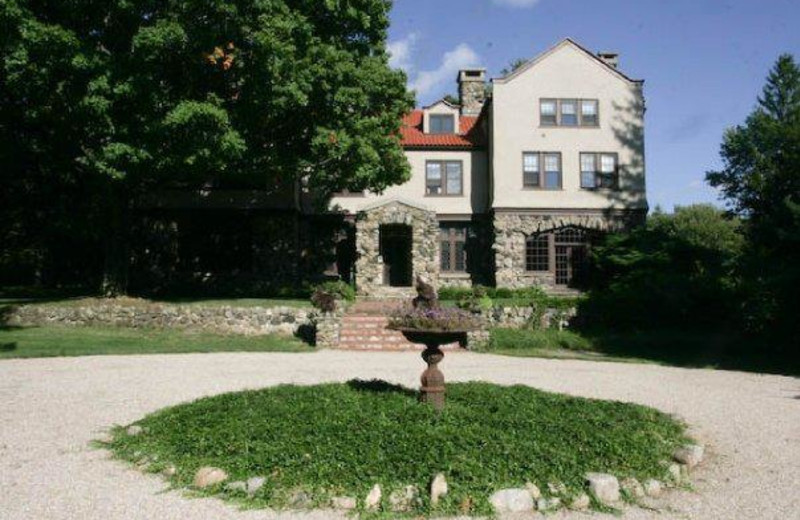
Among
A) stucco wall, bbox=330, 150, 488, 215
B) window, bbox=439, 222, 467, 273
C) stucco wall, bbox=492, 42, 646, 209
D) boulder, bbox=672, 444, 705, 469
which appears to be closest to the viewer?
boulder, bbox=672, 444, 705, 469

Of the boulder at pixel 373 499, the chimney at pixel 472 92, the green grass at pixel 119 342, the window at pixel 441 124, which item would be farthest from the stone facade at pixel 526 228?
the boulder at pixel 373 499

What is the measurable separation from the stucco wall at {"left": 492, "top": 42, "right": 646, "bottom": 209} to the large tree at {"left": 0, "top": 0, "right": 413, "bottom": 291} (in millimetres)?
6889

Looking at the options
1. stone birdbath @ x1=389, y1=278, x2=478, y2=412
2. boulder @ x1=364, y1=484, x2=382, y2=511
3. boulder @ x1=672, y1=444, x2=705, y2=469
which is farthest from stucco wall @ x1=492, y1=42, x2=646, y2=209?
boulder @ x1=364, y1=484, x2=382, y2=511

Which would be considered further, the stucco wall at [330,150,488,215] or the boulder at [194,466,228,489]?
the stucco wall at [330,150,488,215]

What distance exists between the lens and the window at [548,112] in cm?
2939

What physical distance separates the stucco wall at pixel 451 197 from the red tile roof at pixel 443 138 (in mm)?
386

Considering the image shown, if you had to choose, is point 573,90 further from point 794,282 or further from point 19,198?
point 19,198

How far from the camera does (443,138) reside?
31000 millimetres

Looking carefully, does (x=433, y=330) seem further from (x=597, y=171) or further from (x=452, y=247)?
(x=597, y=171)

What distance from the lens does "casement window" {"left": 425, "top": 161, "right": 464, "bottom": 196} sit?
3069 centimetres

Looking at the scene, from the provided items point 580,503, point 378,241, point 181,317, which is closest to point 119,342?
point 181,317

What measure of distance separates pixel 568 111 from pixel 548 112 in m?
0.95

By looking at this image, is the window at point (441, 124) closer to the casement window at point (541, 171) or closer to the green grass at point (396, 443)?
the casement window at point (541, 171)

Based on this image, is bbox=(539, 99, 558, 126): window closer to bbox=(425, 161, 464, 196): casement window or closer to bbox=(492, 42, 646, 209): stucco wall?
bbox=(492, 42, 646, 209): stucco wall
